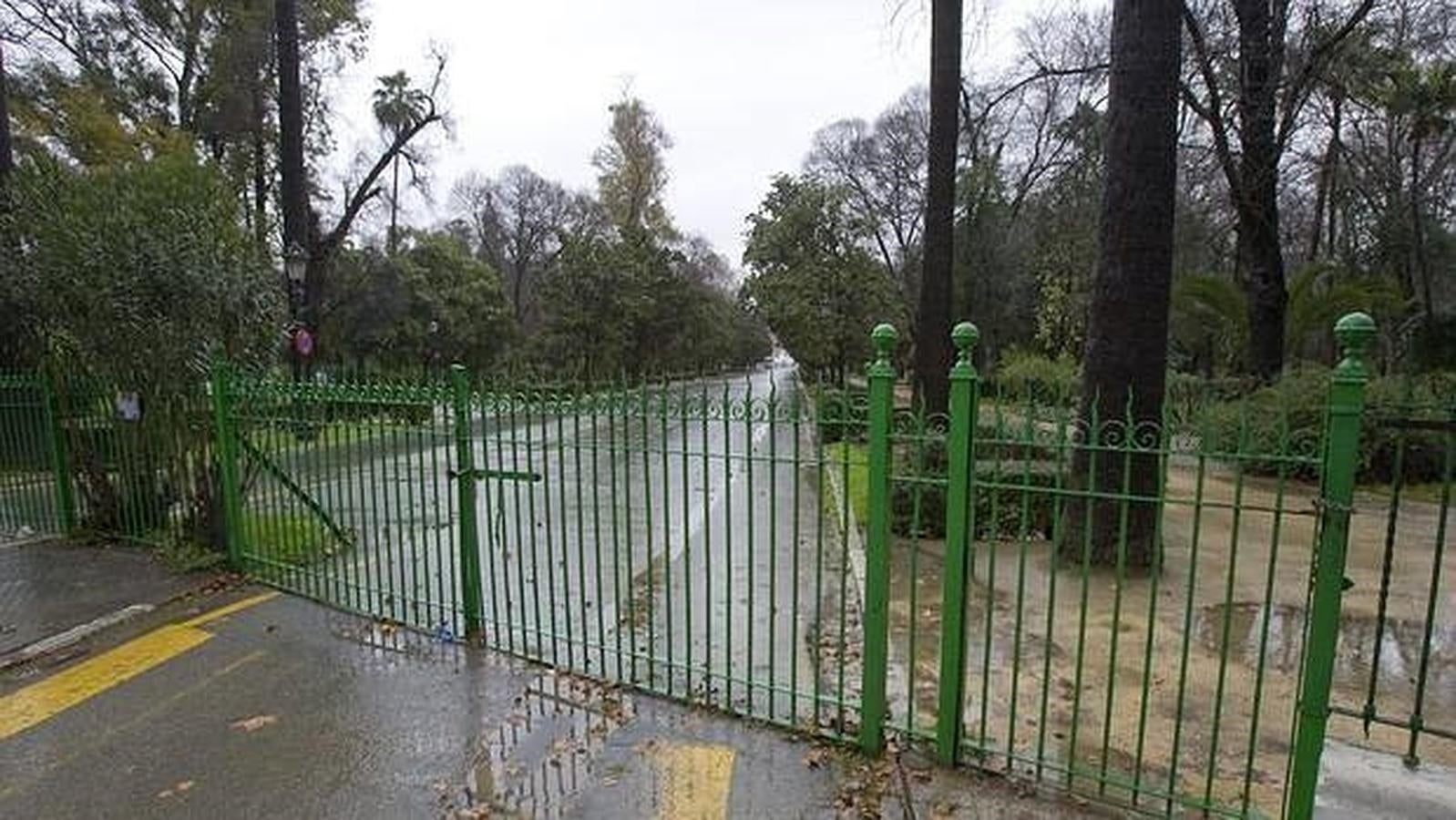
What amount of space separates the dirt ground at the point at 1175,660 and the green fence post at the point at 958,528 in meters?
0.13

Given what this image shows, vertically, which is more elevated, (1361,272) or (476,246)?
(476,246)

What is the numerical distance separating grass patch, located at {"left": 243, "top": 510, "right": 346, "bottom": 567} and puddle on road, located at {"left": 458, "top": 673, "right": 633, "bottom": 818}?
2.94 m

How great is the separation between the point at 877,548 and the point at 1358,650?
385 cm

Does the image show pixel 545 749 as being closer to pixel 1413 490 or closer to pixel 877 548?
pixel 877 548

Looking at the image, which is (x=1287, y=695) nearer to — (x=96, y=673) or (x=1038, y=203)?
(x=96, y=673)

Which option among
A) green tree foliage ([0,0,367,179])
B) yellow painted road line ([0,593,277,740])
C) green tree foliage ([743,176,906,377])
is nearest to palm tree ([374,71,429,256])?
green tree foliage ([0,0,367,179])

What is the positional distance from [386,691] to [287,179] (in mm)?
11631

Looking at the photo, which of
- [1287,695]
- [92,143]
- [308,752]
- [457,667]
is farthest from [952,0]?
[92,143]

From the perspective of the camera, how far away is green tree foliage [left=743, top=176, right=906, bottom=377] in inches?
1096

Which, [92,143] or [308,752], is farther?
[92,143]

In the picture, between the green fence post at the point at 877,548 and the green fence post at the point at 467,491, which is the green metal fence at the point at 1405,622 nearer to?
the green fence post at the point at 877,548

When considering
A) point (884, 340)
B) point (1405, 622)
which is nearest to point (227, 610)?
point (884, 340)

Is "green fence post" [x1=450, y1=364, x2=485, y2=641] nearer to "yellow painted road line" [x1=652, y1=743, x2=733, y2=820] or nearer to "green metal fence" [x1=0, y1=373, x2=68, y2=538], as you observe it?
"yellow painted road line" [x1=652, y1=743, x2=733, y2=820]

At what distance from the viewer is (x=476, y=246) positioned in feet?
178
